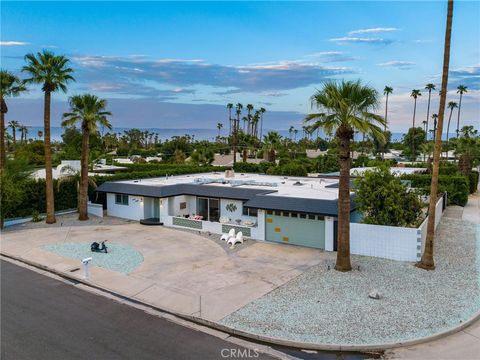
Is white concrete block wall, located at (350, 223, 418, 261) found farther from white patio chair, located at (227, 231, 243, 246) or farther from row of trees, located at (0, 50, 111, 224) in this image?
row of trees, located at (0, 50, 111, 224)

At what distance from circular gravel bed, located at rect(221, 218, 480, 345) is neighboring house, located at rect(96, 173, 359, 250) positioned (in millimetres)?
3524

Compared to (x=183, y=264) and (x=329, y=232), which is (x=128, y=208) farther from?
(x=329, y=232)

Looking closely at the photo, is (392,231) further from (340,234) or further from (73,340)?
(73,340)

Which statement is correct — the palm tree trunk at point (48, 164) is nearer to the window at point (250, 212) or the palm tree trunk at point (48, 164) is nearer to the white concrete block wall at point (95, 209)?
the white concrete block wall at point (95, 209)

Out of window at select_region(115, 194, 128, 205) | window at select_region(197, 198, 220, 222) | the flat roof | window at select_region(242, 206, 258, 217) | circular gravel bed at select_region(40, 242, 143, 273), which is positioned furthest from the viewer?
window at select_region(115, 194, 128, 205)

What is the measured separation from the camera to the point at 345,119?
54.0 feet

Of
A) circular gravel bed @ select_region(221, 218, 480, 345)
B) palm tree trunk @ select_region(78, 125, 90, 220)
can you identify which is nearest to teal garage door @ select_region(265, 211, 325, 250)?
circular gravel bed @ select_region(221, 218, 480, 345)

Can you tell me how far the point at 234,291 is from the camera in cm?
→ 1511

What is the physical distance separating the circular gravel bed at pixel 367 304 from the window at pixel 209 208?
10969mm

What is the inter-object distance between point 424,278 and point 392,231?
316cm

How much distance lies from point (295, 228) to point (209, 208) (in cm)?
811

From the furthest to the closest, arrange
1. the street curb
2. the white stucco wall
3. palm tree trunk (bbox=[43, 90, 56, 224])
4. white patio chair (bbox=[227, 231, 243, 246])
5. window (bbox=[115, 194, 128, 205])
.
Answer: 1. window (bbox=[115, 194, 128, 205])
2. the white stucco wall
3. palm tree trunk (bbox=[43, 90, 56, 224])
4. white patio chair (bbox=[227, 231, 243, 246])
5. the street curb

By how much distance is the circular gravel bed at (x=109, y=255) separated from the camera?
1848 cm

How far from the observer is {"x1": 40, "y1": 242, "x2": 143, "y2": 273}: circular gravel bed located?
60.6ft
